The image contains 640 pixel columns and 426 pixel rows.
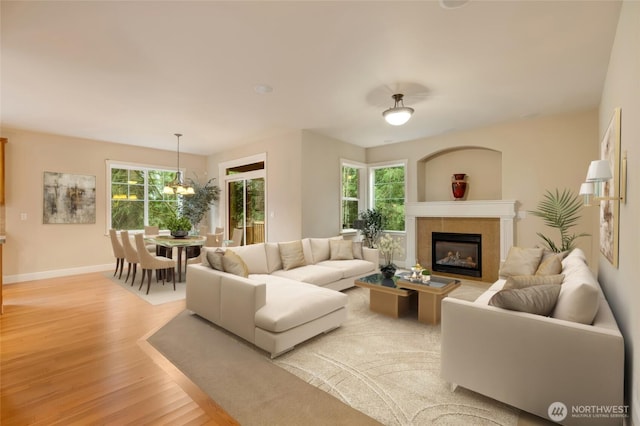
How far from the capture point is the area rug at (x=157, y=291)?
4.36 meters

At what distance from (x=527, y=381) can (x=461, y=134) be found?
5.07m

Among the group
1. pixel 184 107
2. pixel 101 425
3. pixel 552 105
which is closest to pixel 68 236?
pixel 184 107

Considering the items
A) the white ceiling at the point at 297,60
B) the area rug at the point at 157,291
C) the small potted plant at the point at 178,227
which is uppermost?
the white ceiling at the point at 297,60

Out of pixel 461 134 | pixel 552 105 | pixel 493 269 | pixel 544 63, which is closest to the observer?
pixel 544 63

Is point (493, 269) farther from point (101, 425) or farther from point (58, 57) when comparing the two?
point (58, 57)

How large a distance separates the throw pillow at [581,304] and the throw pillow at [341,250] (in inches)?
136

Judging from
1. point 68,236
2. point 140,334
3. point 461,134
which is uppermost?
point 461,134

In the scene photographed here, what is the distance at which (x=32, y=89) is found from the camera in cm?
380

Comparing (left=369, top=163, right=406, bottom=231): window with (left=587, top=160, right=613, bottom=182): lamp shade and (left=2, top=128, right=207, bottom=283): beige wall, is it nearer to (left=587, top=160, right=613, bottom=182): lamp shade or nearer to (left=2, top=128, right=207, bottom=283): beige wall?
(left=587, top=160, right=613, bottom=182): lamp shade

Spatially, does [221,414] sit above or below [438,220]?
below

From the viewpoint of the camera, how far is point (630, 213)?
6.40 ft

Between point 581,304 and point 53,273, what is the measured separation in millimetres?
8150

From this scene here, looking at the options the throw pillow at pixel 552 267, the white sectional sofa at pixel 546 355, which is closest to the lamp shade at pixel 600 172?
the white sectional sofa at pixel 546 355

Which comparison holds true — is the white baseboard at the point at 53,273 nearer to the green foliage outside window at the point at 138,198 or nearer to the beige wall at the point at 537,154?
the green foliage outside window at the point at 138,198
